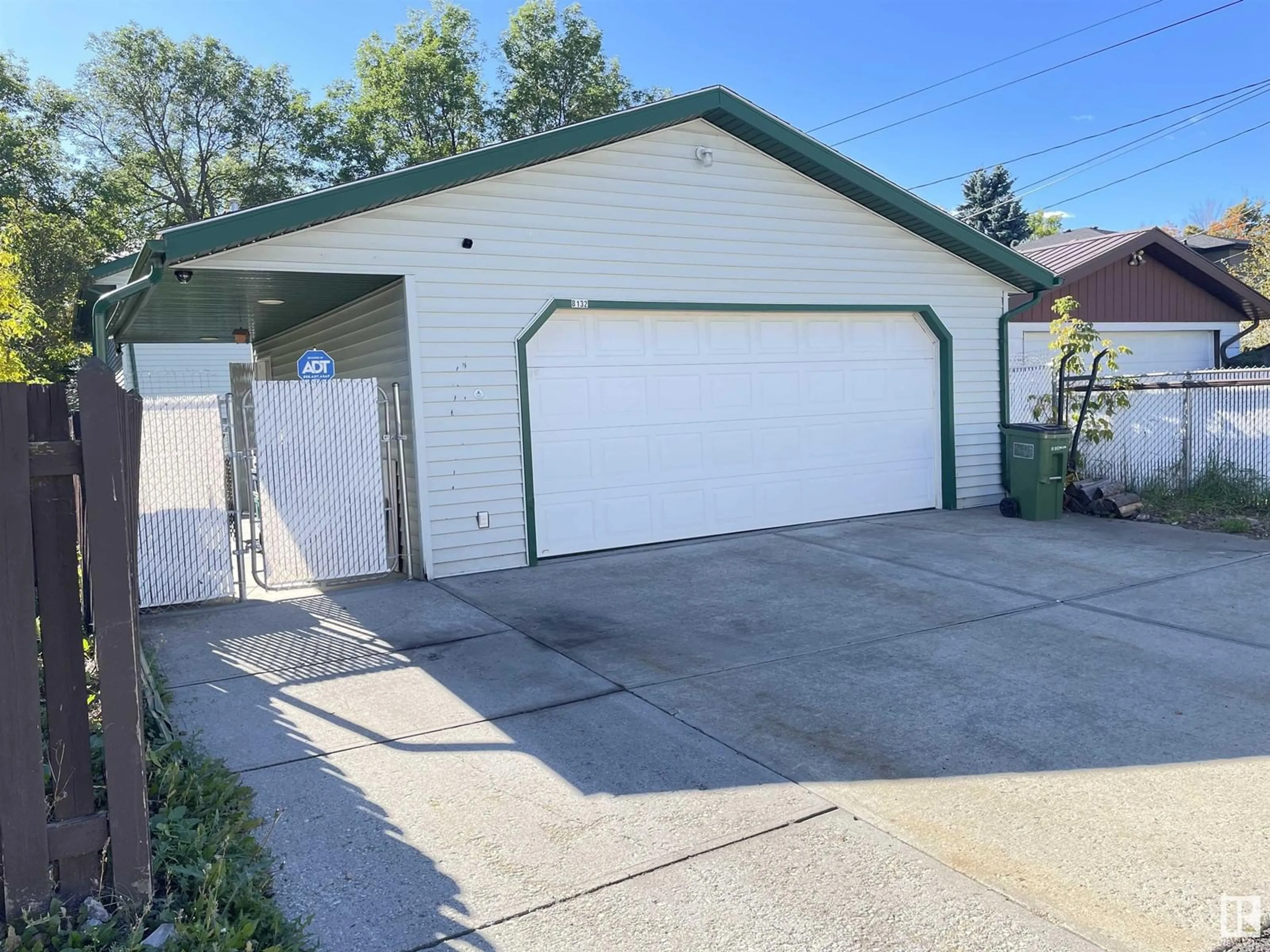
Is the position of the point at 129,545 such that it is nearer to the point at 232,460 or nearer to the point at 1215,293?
the point at 232,460

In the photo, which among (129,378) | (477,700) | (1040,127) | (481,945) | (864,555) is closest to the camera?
(481,945)

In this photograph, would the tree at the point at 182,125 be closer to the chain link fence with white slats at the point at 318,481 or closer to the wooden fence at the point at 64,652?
the chain link fence with white slats at the point at 318,481

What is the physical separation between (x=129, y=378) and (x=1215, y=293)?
65.0 ft

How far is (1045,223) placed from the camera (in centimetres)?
4922

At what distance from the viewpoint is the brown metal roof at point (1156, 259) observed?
15773mm

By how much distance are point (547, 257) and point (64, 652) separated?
647cm

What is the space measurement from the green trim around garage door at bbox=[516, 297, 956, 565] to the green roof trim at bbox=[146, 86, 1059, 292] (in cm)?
100

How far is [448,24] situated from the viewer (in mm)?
31391

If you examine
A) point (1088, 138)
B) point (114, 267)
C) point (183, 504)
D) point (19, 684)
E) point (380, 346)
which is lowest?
point (19, 684)

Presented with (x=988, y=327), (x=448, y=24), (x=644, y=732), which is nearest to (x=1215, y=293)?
(x=988, y=327)

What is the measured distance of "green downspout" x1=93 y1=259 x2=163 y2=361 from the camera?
699cm

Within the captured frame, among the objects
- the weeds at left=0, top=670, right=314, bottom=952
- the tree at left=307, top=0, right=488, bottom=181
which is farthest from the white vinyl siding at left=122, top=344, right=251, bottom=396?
the weeds at left=0, top=670, right=314, bottom=952

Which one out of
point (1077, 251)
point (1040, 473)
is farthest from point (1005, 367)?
point (1077, 251)

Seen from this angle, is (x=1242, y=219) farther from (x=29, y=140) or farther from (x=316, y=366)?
(x=29, y=140)
